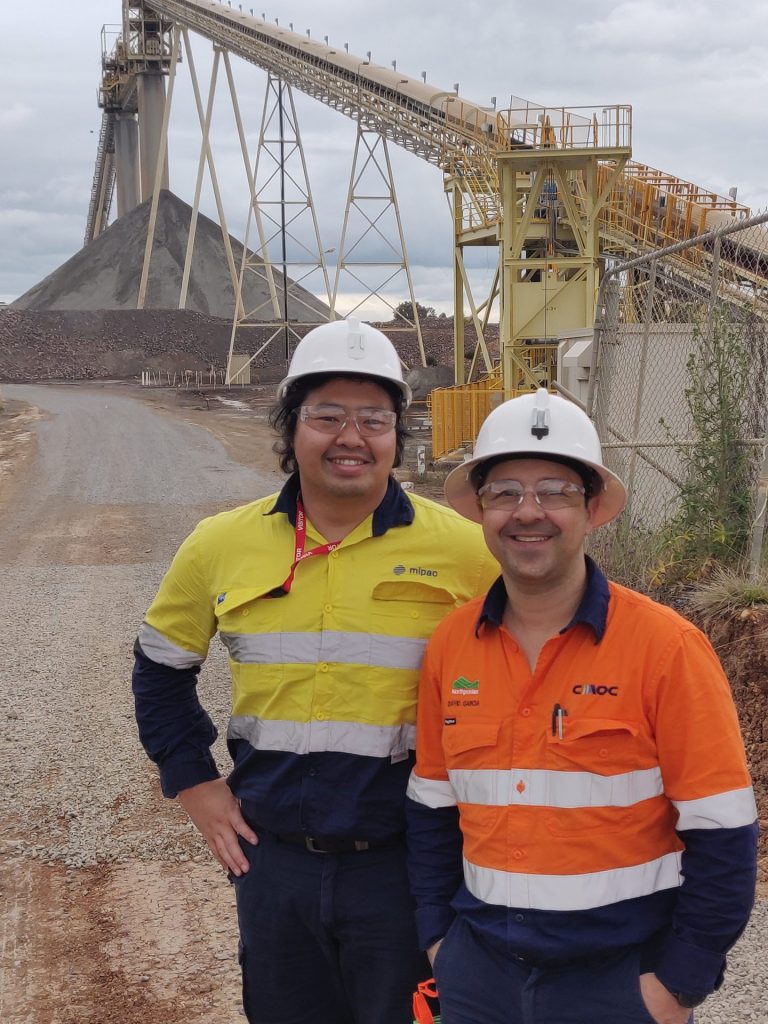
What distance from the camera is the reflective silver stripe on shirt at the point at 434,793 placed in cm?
236

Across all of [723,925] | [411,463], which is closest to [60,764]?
[723,925]

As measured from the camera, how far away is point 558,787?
7.15ft

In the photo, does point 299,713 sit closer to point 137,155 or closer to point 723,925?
point 723,925

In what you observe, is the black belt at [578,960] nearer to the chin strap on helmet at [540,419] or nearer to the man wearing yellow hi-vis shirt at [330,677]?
the man wearing yellow hi-vis shirt at [330,677]

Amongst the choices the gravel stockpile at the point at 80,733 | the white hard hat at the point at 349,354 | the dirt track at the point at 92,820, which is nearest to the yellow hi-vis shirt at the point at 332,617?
the white hard hat at the point at 349,354

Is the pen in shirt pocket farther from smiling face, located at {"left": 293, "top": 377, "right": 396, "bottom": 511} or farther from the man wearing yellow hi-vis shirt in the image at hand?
smiling face, located at {"left": 293, "top": 377, "right": 396, "bottom": 511}

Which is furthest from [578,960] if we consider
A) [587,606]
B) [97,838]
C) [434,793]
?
[97,838]

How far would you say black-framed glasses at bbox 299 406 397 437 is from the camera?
8.44 ft

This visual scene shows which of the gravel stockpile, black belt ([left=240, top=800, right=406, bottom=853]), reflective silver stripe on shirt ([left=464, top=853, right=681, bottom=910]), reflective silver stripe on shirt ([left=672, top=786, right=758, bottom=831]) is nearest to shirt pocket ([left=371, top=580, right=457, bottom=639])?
black belt ([left=240, top=800, right=406, bottom=853])

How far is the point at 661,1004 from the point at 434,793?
60cm

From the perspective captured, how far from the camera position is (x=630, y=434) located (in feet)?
28.3

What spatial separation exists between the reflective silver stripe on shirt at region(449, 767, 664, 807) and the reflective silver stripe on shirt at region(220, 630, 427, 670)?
350mm

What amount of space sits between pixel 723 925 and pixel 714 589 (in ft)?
13.4

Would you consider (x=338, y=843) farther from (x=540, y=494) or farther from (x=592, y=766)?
(x=540, y=494)
